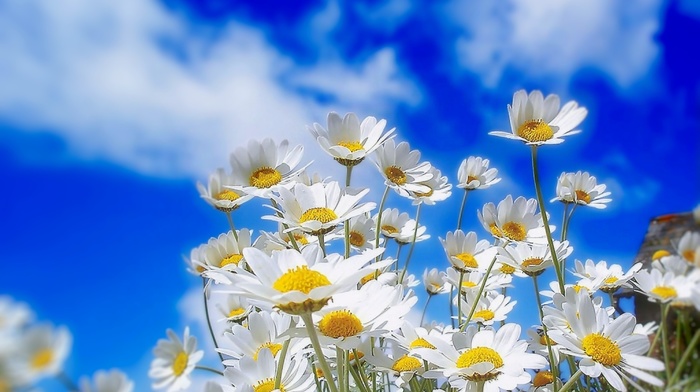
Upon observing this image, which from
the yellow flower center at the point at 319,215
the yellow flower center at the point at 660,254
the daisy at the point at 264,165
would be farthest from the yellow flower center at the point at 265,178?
the yellow flower center at the point at 660,254

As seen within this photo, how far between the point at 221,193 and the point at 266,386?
32 cm

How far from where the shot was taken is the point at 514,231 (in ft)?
2.94

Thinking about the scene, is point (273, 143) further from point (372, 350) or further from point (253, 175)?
point (372, 350)

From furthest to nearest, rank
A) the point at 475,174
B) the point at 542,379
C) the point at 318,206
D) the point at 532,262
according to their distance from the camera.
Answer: the point at 475,174 < the point at 542,379 < the point at 532,262 < the point at 318,206

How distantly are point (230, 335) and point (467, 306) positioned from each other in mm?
418

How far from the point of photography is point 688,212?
1.85ft

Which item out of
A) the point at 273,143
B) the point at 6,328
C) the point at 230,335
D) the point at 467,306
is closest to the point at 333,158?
the point at 273,143

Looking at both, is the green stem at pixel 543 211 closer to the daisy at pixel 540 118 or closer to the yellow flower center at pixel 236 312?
the daisy at pixel 540 118

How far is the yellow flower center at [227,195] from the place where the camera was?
2.89ft

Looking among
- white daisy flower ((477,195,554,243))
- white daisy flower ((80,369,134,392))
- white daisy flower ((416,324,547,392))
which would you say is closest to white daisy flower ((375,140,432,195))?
white daisy flower ((477,195,554,243))

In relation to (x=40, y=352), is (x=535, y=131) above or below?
above

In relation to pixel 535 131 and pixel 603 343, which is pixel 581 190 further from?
pixel 603 343

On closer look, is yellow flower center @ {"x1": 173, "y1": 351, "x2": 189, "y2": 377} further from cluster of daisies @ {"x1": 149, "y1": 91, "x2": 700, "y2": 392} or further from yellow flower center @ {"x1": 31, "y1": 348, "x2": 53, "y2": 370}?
yellow flower center @ {"x1": 31, "y1": 348, "x2": 53, "y2": 370}

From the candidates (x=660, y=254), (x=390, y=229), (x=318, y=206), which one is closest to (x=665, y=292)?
(x=660, y=254)
